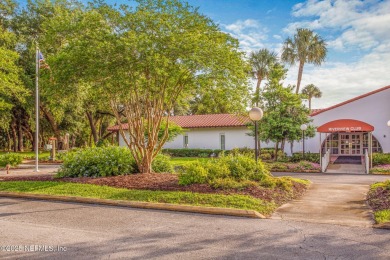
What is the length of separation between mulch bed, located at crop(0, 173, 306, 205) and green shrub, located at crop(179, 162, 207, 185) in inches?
9.8

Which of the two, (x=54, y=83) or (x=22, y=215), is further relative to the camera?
(x=54, y=83)

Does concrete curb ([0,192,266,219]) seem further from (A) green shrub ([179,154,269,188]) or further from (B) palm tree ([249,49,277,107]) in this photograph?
(B) palm tree ([249,49,277,107])

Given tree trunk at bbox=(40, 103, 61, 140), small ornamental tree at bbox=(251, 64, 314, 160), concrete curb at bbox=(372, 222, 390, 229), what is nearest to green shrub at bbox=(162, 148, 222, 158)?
small ornamental tree at bbox=(251, 64, 314, 160)

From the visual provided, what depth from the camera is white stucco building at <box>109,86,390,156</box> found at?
907 inches

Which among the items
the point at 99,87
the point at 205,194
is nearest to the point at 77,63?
the point at 99,87

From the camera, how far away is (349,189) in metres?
11.7

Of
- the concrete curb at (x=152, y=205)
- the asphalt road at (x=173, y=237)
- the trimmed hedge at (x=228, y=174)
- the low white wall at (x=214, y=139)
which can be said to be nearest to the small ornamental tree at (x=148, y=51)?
the trimmed hedge at (x=228, y=174)

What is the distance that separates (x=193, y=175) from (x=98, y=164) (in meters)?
4.68

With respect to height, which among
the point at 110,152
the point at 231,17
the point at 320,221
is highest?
the point at 231,17

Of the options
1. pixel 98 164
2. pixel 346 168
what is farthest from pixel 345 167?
pixel 98 164

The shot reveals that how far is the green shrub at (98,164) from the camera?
13273 mm

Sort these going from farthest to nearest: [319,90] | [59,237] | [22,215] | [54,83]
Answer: [319,90] < [54,83] < [22,215] < [59,237]

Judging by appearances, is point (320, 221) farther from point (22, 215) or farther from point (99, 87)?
point (99, 87)

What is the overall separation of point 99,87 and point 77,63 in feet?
4.33
